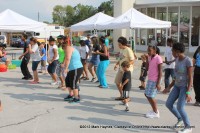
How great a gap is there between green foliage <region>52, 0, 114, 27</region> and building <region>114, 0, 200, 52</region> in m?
45.0

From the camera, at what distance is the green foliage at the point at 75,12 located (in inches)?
3064

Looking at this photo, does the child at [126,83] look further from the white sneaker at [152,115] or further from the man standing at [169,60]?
the man standing at [169,60]

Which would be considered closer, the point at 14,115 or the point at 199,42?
the point at 14,115

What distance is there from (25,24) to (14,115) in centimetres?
1009

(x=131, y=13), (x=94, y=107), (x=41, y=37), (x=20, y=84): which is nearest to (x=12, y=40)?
(x=41, y=37)

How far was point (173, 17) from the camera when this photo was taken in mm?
25422

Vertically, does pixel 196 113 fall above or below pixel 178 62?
below

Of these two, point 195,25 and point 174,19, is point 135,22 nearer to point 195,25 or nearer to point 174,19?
point 195,25

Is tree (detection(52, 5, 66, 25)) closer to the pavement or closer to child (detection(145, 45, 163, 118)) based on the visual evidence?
the pavement

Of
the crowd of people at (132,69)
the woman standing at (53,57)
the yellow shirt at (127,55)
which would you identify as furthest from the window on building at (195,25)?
the yellow shirt at (127,55)

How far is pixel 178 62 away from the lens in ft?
19.4

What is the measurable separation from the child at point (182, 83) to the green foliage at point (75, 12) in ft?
216

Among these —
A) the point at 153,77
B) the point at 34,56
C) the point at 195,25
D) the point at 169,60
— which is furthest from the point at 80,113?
the point at 195,25

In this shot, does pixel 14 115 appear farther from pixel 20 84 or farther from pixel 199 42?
pixel 199 42
